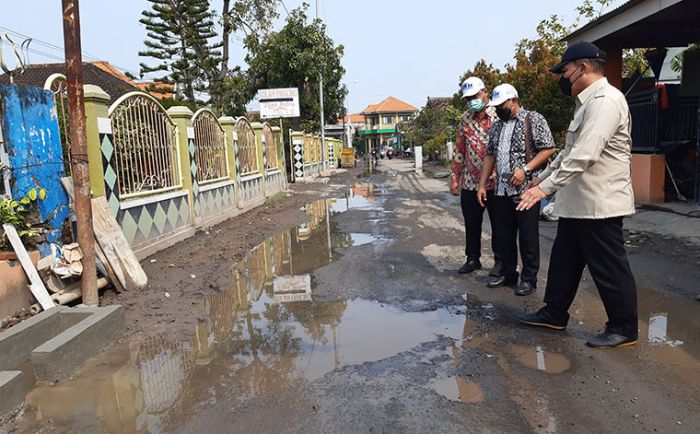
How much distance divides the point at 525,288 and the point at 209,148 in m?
6.64

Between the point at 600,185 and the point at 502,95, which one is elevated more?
the point at 502,95

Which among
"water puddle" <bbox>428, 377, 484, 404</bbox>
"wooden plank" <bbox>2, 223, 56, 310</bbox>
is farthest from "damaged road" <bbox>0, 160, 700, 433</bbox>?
"wooden plank" <bbox>2, 223, 56, 310</bbox>

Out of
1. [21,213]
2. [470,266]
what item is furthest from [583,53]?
[21,213]

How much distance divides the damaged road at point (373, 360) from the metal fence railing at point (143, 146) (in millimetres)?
1308

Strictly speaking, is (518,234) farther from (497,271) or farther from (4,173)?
(4,173)

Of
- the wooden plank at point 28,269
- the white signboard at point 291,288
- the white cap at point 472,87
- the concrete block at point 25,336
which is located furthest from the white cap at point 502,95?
the wooden plank at point 28,269

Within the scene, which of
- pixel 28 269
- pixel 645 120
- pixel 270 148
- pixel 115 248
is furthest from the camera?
pixel 270 148

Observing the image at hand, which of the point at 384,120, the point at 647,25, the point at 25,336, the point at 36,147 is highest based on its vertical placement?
the point at 384,120

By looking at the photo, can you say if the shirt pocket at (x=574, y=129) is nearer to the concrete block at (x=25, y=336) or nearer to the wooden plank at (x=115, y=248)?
the concrete block at (x=25, y=336)

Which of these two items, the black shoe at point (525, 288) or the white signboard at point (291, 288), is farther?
the white signboard at point (291, 288)

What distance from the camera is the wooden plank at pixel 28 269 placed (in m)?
4.15

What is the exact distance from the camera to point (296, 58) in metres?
23.4

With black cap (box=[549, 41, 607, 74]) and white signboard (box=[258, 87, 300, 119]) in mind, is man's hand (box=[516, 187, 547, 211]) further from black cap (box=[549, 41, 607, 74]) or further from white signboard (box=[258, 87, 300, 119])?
white signboard (box=[258, 87, 300, 119])

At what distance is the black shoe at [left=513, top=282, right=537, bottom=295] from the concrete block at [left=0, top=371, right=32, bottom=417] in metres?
3.81
